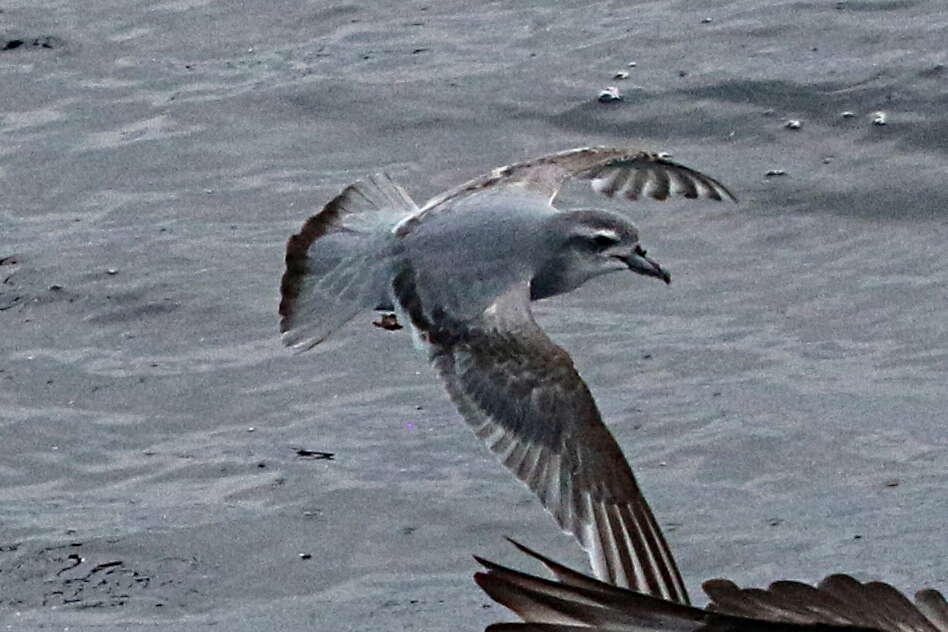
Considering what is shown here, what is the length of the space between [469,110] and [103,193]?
5.33ft

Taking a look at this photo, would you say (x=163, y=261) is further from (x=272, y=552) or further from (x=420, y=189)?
(x=272, y=552)

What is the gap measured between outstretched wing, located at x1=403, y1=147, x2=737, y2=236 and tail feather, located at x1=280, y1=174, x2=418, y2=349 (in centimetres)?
15

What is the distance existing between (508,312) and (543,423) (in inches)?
12.4

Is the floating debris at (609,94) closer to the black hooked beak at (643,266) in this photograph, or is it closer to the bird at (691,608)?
the black hooked beak at (643,266)

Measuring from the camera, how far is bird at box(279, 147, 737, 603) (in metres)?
6.18

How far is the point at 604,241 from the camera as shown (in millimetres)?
6570

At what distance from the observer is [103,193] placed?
9633 mm

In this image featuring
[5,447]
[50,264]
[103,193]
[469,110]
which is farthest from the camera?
[469,110]

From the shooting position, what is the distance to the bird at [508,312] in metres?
6.18

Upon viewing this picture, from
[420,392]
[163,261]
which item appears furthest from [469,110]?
[420,392]

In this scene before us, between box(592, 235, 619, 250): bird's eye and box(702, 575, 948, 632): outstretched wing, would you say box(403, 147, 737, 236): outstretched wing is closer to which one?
box(592, 235, 619, 250): bird's eye

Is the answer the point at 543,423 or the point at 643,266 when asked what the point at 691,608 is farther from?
the point at 643,266

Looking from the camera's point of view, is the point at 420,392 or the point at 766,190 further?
the point at 766,190

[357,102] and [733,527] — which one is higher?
[357,102]
